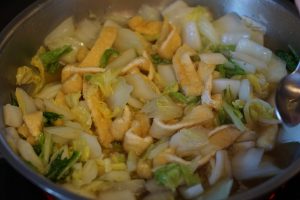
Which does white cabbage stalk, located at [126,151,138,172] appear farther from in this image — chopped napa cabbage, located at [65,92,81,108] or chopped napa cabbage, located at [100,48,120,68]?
chopped napa cabbage, located at [100,48,120,68]

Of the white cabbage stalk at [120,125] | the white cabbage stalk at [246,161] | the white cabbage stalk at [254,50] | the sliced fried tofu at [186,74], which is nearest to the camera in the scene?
the white cabbage stalk at [246,161]

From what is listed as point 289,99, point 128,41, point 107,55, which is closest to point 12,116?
point 107,55

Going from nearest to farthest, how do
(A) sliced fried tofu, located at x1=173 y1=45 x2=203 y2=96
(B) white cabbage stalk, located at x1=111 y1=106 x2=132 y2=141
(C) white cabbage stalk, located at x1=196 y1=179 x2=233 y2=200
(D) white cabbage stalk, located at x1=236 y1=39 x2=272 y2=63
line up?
(C) white cabbage stalk, located at x1=196 y1=179 x2=233 y2=200 → (B) white cabbage stalk, located at x1=111 y1=106 x2=132 y2=141 → (A) sliced fried tofu, located at x1=173 y1=45 x2=203 y2=96 → (D) white cabbage stalk, located at x1=236 y1=39 x2=272 y2=63

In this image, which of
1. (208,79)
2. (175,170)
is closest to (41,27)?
(208,79)

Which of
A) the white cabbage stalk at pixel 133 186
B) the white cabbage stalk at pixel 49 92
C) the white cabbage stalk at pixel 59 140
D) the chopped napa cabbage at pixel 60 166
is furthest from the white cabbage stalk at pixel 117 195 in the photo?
the white cabbage stalk at pixel 49 92

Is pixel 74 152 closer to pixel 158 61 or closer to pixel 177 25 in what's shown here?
pixel 158 61

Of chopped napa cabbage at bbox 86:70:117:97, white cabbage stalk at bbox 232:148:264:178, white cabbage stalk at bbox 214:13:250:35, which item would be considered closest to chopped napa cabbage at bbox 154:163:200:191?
white cabbage stalk at bbox 232:148:264:178

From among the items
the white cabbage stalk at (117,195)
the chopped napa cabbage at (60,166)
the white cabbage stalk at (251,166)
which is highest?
the chopped napa cabbage at (60,166)

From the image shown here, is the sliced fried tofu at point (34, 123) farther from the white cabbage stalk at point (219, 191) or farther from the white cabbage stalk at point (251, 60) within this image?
the white cabbage stalk at point (251, 60)
